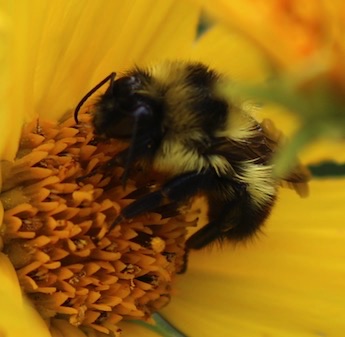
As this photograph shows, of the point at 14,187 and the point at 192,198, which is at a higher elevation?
the point at 192,198

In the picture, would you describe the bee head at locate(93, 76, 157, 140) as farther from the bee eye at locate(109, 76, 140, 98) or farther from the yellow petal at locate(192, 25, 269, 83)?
the yellow petal at locate(192, 25, 269, 83)

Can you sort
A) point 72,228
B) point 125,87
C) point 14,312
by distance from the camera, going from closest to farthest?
point 14,312 < point 125,87 < point 72,228

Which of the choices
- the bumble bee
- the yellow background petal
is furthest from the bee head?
the yellow background petal

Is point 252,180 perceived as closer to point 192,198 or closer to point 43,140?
point 192,198

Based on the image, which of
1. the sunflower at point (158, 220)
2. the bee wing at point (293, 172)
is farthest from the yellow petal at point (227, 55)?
the bee wing at point (293, 172)

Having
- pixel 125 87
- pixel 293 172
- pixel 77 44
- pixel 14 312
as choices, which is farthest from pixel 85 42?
pixel 14 312

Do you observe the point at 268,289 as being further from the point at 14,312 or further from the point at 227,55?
the point at 14,312

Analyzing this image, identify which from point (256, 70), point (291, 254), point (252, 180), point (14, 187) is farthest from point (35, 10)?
point (291, 254)
